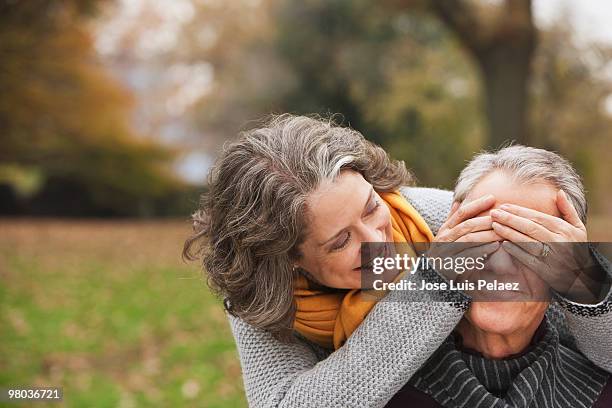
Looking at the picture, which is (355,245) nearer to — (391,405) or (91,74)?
(391,405)

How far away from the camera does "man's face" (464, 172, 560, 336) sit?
1980 mm

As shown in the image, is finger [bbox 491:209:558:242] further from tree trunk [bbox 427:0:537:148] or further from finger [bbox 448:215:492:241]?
tree trunk [bbox 427:0:537:148]

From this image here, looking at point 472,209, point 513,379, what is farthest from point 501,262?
point 513,379

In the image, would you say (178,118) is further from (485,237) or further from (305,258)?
(485,237)

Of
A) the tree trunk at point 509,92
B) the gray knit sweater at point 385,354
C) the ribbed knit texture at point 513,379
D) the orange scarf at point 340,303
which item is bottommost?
the ribbed knit texture at point 513,379

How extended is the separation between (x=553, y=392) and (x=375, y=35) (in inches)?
645

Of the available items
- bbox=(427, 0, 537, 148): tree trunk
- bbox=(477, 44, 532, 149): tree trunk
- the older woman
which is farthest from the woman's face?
bbox=(477, 44, 532, 149): tree trunk

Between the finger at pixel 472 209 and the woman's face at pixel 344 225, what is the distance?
326 mm

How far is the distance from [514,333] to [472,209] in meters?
0.44

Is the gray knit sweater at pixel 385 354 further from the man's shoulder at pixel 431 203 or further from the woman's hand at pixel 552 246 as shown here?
the man's shoulder at pixel 431 203

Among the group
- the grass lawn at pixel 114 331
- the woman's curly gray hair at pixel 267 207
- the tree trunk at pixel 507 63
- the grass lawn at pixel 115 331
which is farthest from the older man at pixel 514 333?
the tree trunk at pixel 507 63

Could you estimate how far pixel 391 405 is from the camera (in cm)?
216

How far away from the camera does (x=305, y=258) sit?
7.89 feet

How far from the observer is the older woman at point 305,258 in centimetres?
205
